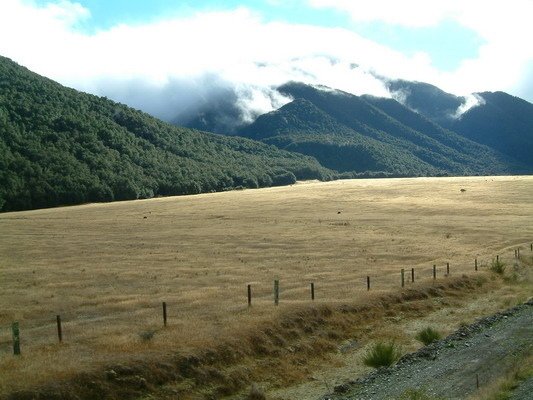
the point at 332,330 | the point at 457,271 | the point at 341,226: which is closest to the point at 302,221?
the point at 341,226

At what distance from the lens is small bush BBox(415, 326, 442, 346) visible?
25938mm

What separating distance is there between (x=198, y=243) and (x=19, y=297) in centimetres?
2898

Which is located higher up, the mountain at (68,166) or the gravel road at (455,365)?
the mountain at (68,166)

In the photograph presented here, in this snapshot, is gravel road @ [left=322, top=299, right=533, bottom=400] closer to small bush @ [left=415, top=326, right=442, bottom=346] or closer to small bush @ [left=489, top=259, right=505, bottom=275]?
small bush @ [left=415, top=326, right=442, bottom=346]

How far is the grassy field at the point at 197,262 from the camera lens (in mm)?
24078

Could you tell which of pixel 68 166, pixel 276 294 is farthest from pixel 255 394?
pixel 68 166

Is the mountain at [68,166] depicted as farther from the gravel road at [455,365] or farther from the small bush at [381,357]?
the gravel road at [455,365]

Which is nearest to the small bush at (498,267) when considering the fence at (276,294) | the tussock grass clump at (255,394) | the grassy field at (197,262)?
the fence at (276,294)

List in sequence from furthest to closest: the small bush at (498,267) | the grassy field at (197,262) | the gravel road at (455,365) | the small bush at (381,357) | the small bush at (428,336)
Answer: the small bush at (498,267) < the small bush at (428,336) < the grassy field at (197,262) < the small bush at (381,357) < the gravel road at (455,365)

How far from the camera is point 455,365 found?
862 inches

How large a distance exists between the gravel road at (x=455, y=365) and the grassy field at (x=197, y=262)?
255 inches

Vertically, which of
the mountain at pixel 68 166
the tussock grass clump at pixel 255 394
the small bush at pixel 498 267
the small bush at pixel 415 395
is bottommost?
the small bush at pixel 498 267

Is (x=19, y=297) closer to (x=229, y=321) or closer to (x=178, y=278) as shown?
(x=178, y=278)

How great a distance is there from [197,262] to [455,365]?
1166 inches
